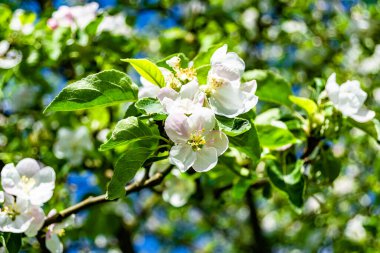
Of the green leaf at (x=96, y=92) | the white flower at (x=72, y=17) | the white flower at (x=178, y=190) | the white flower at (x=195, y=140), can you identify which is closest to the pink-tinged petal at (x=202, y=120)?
the white flower at (x=195, y=140)

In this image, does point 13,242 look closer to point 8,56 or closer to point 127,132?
point 127,132

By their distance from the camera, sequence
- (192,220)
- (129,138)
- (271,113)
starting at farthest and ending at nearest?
1. (192,220)
2. (271,113)
3. (129,138)

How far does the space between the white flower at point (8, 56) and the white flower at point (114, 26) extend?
37cm

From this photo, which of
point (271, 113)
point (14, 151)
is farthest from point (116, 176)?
point (14, 151)

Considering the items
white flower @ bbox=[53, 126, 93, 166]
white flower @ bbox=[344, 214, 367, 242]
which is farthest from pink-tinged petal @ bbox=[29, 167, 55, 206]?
white flower @ bbox=[344, 214, 367, 242]

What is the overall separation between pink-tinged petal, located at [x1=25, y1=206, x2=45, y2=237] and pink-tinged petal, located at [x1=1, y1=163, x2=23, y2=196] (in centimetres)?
6

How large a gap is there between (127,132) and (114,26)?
1.49m

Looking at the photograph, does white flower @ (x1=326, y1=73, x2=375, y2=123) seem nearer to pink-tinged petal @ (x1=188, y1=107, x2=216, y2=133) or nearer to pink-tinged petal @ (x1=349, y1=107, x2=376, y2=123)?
pink-tinged petal @ (x1=349, y1=107, x2=376, y2=123)

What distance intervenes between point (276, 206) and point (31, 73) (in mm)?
2831

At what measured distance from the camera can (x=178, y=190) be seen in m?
2.35

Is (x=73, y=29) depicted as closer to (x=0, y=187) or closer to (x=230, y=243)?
(x=0, y=187)

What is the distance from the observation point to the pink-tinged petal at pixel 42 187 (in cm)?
154

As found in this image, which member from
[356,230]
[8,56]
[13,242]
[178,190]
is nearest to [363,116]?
[178,190]

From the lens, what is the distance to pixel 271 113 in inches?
70.1
